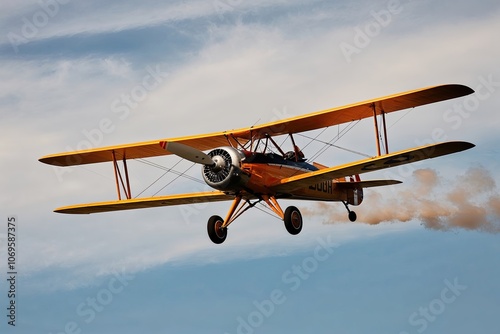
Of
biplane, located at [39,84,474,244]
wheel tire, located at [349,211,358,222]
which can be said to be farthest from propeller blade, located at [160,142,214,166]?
wheel tire, located at [349,211,358,222]

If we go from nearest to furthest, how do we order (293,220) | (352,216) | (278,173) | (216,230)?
(293,220) → (278,173) → (216,230) → (352,216)

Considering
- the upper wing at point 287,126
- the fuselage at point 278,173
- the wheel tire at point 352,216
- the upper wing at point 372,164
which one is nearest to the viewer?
the upper wing at point 372,164

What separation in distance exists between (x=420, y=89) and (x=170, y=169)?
23.2 feet

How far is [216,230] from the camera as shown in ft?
85.3

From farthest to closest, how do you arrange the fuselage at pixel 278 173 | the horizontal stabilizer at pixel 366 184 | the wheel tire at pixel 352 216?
1. the wheel tire at pixel 352 216
2. the horizontal stabilizer at pixel 366 184
3. the fuselage at pixel 278 173

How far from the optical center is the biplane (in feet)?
80.4

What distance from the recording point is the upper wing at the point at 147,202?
1054 inches

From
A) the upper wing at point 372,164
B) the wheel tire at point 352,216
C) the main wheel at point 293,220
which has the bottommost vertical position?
the wheel tire at point 352,216

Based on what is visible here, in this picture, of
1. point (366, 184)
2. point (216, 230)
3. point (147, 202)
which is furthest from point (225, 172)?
point (366, 184)

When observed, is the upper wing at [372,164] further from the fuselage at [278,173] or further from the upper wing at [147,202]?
the upper wing at [147,202]

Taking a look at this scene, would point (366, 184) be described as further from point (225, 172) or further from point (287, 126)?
point (225, 172)

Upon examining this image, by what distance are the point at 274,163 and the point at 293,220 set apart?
1568 mm

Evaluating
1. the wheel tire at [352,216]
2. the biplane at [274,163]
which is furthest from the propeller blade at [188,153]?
the wheel tire at [352,216]

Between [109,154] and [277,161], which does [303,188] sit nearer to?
[277,161]
